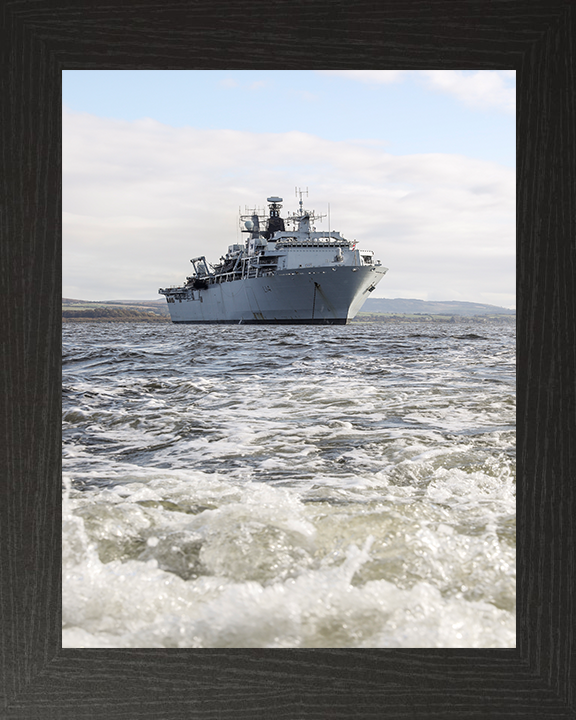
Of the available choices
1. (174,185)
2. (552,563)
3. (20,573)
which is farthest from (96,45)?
(174,185)

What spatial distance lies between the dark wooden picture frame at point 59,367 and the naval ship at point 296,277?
20.4 m

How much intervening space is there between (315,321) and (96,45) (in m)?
21.9

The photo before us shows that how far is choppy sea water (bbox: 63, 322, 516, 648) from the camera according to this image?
1.12 metres

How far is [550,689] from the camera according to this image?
819 millimetres

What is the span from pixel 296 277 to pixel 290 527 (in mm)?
19968

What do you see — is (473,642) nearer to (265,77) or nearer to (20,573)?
(20,573)

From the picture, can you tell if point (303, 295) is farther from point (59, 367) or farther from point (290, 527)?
point (59, 367)

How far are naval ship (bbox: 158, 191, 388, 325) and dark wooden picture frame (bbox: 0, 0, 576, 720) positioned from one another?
804 inches

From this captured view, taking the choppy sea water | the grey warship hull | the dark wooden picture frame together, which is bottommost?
the choppy sea water

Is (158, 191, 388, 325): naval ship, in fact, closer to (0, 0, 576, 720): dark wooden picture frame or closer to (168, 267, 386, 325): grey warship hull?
(168, 267, 386, 325): grey warship hull

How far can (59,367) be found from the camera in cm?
87

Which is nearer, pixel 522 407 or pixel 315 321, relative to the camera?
pixel 522 407

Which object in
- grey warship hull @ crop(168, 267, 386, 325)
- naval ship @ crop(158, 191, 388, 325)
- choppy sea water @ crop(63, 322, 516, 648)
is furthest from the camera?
naval ship @ crop(158, 191, 388, 325)

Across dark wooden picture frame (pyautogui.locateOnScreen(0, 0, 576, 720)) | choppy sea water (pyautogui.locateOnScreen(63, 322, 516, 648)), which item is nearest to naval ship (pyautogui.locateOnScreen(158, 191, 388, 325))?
choppy sea water (pyautogui.locateOnScreen(63, 322, 516, 648))
